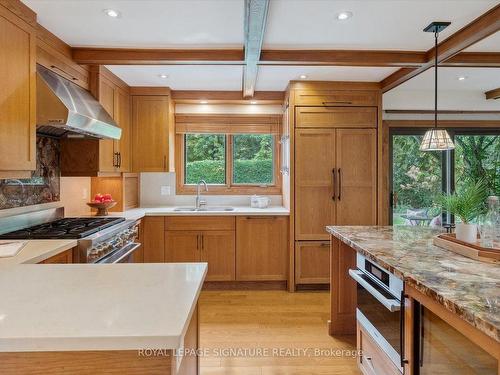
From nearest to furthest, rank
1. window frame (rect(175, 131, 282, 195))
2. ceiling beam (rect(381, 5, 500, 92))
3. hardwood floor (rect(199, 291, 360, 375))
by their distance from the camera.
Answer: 1. ceiling beam (rect(381, 5, 500, 92))
2. hardwood floor (rect(199, 291, 360, 375))
3. window frame (rect(175, 131, 282, 195))

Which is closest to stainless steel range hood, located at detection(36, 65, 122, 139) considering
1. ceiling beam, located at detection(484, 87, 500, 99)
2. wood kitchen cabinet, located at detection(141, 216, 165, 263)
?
wood kitchen cabinet, located at detection(141, 216, 165, 263)

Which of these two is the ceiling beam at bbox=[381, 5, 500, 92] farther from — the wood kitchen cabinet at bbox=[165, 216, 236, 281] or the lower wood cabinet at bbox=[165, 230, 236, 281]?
the lower wood cabinet at bbox=[165, 230, 236, 281]

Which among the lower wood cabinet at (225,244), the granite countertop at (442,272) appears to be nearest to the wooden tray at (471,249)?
the granite countertop at (442,272)

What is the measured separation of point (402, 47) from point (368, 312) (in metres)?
2.21

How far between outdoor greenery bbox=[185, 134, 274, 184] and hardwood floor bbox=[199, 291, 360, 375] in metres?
1.62

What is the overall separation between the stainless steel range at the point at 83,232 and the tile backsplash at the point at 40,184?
0.37ft

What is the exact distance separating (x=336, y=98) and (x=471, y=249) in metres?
2.49

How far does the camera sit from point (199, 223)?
12.3 ft

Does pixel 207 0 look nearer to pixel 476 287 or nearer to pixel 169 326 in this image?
pixel 169 326

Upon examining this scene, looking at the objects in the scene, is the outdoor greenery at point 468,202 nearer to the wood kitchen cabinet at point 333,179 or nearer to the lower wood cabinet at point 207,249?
the wood kitchen cabinet at point 333,179

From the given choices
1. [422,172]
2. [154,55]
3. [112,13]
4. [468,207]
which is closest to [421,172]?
[422,172]

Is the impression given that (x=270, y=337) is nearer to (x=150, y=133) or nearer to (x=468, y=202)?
(x=468, y=202)

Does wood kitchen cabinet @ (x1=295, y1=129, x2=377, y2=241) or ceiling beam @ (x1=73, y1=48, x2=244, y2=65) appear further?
wood kitchen cabinet @ (x1=295, y1=129, x2=377, y2=241)

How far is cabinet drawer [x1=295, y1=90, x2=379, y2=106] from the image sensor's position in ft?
12.2
